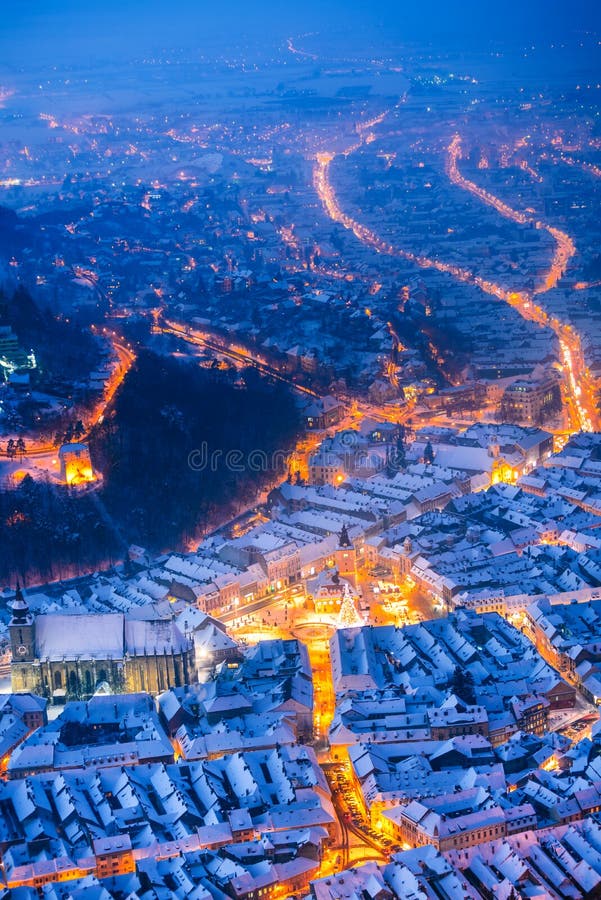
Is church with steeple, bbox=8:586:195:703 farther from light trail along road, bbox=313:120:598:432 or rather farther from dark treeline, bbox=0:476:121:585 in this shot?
light trail along road, bbox=313:120:598:432

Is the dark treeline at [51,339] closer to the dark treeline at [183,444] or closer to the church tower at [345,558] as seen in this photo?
the dark treeline at [183,444]

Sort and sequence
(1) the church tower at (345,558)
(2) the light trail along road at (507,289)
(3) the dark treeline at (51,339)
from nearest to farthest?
(1) the church tower at (345,558)
(3) the dark treeline at (51,339)
(2) the light trail along road at (507,289)

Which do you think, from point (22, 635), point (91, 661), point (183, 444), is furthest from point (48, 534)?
point (91, 661)

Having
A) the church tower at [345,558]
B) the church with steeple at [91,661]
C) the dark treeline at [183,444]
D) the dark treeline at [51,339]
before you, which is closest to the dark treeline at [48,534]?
the dark treeline at [183,444]

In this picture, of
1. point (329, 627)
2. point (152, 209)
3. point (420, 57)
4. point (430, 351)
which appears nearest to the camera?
point (329, 627)

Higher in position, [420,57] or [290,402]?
[420,57]

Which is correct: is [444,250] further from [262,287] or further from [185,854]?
[185,854]

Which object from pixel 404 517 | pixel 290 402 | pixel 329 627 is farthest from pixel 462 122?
pixel 329 627
